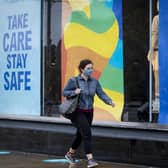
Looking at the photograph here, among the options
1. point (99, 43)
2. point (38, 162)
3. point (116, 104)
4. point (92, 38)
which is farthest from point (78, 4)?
point (38, 162)

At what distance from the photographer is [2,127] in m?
12.0

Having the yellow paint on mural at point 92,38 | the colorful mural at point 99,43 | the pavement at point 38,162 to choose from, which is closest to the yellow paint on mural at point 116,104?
the colorful mural at point 99,43

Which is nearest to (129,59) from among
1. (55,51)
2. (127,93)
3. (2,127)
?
(127,93)

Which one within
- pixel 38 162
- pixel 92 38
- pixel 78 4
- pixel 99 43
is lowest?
pixel 38 162

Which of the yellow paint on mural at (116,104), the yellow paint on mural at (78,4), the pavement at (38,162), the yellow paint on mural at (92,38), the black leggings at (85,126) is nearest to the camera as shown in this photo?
the black leggings at (85,126)

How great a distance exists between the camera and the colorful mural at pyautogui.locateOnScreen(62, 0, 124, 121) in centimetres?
1060

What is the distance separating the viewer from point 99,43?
10797 millimetres

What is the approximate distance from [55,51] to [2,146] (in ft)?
7.79

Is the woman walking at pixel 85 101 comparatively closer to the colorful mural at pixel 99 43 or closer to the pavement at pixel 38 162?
the pavement at pixel 38 162

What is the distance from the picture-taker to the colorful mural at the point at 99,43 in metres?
10.6

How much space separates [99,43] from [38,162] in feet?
8.49

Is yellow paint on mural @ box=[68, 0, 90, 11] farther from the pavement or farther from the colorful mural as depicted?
the pavement

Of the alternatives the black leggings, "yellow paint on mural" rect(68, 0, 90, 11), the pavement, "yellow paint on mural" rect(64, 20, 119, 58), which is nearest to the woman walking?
the black leggings

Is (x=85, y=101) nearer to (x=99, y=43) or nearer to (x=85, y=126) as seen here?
(x=85, y=126)
